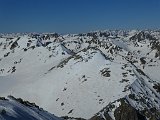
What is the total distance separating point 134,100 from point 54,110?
22170 mm

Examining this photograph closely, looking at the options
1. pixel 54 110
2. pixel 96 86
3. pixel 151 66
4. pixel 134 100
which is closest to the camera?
pixel 134 100

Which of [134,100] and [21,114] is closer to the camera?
[21,114]

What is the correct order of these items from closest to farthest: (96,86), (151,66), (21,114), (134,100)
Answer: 1. (21,114)
2. (134,100)
3. (96,86)
4. (151,66)

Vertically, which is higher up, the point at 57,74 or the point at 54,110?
the point at 57,74

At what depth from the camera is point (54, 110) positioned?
93.2 m

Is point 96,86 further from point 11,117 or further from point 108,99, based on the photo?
point 11,117

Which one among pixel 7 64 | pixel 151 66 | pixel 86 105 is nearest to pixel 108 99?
pixel 86 105

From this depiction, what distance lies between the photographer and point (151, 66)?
593 feet

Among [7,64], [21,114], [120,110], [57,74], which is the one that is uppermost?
[7,64]

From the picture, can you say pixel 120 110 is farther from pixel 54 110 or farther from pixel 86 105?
pixel 54 110

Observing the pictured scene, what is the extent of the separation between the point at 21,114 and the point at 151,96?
248 feet

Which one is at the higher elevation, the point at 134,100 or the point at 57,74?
the point at 57,74

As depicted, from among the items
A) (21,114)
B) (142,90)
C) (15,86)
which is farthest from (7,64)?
(21,114)

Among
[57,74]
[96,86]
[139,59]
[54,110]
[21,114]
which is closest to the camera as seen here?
[21,114]
